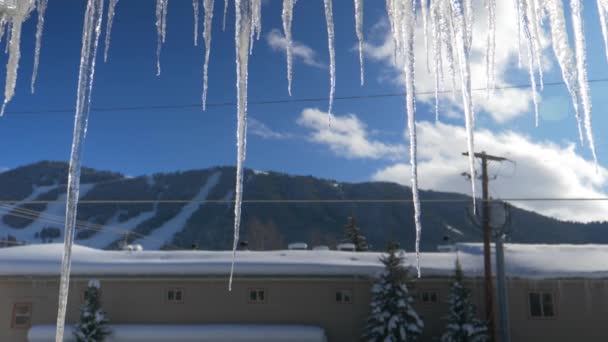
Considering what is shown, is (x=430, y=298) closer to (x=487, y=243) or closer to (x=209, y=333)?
(x=487, y=243)

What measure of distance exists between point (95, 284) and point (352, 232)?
29.4m

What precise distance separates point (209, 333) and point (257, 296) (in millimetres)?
2085

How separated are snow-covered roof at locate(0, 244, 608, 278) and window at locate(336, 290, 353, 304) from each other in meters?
0.71

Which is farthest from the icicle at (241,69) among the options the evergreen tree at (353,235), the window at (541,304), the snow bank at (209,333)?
the evergreen tree at (353,235)

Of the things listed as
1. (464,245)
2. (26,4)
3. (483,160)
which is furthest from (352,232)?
(26,4)

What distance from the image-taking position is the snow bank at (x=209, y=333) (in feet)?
55.6

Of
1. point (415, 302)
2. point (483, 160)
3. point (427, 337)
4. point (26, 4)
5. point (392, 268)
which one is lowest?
point (427, 337)

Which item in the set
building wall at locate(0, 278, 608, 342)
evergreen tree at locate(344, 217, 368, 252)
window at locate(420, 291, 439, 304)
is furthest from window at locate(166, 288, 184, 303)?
evergreen tree at locate(344, 217, 368, 252)

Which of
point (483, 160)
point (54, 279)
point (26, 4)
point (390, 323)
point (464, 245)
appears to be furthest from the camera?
point (464, 245)

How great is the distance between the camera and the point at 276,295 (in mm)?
18234

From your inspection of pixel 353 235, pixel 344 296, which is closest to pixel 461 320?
pixel 344 296

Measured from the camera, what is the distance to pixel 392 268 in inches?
685

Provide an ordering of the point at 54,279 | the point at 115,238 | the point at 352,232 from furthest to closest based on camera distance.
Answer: the point at 115,238, the point at 352,232, the point at 54,279

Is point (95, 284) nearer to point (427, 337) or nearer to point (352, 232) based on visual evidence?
point (427, 337)
